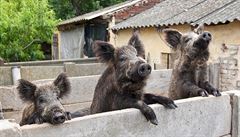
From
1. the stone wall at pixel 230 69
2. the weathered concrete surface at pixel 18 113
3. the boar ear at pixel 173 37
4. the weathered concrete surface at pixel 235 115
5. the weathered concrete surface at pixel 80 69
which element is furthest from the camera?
the stone wall at pixel 230 69

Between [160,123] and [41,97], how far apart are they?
1.08 metres

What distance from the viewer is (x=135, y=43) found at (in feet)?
15.6

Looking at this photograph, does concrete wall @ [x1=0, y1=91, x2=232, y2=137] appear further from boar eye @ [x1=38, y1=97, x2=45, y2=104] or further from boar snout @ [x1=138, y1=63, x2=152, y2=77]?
boar eye @ [x1=38, y1=97, x2=45, y2=104]

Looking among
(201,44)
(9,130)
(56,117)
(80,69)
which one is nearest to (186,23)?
(80,69)

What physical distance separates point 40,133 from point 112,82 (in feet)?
4.98

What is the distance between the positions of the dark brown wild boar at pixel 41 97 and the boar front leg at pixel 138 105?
53 cm

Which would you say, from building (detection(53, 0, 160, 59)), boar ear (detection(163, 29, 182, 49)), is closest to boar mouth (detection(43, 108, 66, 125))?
boar ear (detection(163, 29, 182, 49))

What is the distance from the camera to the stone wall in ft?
29.1

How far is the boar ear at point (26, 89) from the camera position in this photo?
156 inches

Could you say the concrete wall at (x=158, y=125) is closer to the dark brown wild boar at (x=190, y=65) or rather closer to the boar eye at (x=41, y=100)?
the dark brown wild boar at (x=190, y=65)

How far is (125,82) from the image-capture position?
4.21 metres

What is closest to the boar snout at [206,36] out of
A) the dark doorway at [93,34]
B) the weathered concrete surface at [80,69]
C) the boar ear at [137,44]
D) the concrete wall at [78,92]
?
the boar ear at [137,44]

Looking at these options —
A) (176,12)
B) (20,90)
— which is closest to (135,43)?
(20,90)

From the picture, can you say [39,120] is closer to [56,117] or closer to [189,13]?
[56,117]
